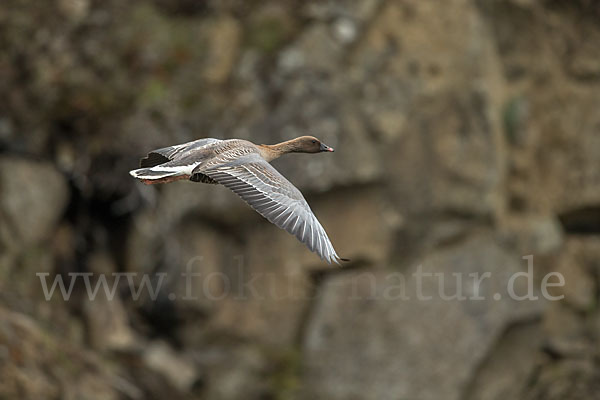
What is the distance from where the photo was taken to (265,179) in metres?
7.10

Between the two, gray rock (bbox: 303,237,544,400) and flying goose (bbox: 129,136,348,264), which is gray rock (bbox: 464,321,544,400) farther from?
flying goose (bbox: 129,136,348,264)

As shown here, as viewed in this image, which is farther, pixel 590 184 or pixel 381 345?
pixel 590 184

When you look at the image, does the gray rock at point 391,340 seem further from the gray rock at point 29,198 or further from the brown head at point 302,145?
the brown head at point 302,145

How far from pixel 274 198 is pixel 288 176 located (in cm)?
461

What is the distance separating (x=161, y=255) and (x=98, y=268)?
2.59 ft

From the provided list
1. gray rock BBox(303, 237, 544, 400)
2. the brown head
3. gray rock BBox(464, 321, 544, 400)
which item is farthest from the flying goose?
gray rock BBox(464, 321, 544, 400)

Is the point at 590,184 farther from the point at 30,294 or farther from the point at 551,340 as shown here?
the point at 30,294

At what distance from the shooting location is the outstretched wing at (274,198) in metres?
6.61

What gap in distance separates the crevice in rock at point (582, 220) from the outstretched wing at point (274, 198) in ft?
24.3

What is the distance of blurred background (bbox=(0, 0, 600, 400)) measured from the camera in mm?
11844

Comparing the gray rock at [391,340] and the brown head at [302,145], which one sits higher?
the brown head at [302,145]

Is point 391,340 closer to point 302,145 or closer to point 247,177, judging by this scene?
point 302,145

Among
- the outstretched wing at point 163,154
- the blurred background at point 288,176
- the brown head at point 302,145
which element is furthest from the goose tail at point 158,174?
→ the blurred background at point 288,176

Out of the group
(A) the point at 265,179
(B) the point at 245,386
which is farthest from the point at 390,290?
(A) the point at 265,179
